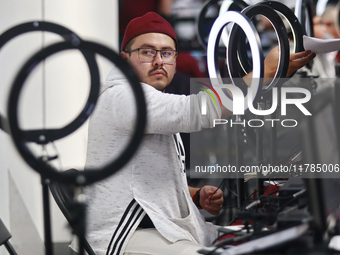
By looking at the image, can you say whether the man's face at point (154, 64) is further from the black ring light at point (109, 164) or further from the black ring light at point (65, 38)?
the black ring light at point (109, 164)

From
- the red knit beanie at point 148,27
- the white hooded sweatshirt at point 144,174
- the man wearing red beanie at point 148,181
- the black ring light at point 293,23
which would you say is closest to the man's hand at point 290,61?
the man wearing red beanie at point 148,181

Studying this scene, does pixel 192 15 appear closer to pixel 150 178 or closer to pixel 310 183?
pixel 150 178

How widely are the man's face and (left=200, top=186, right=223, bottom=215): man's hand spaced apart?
0.39m

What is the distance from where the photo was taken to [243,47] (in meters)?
1.31

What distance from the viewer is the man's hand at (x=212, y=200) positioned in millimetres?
1343

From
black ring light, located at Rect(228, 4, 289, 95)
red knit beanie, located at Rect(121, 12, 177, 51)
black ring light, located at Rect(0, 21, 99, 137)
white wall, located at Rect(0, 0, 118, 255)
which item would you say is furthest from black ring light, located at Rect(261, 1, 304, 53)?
white wall, located at Rect(0, 0, 118, 255)

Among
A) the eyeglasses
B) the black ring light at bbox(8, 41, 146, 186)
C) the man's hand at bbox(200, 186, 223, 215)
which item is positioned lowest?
the man's hand at bbox(200, 186, 223, 215)

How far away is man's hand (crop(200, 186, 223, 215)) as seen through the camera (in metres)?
1.34

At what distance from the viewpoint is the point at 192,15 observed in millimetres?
2803

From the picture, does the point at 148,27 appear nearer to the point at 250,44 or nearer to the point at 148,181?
the point at 250,44

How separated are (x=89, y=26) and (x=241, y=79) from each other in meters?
1.62

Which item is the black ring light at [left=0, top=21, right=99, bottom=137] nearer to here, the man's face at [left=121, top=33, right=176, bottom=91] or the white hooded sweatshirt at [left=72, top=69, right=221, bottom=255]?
the white hooded sweatshirt at [left=72, top=69, right=221, bottom=255]

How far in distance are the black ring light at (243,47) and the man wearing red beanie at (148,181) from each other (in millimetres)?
40

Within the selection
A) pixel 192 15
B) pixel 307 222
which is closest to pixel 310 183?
pixel 307 222
